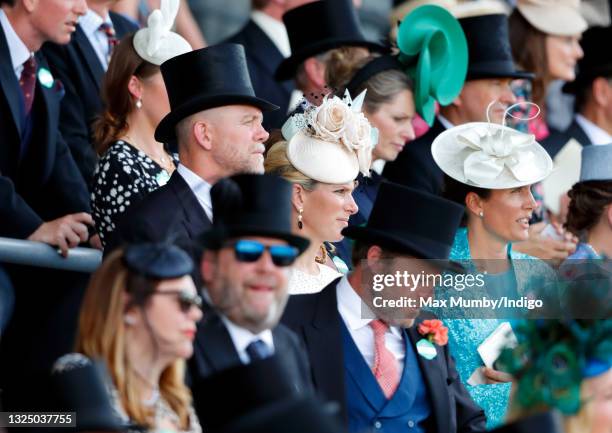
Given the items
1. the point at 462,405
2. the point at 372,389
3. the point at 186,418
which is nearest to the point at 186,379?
the point at 186,418

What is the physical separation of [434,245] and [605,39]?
4302mm

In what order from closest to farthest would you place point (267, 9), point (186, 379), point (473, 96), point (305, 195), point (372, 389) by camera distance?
point (186, 379) → point (372, 389) → point (305, 195) → point (473, 96) → point (267, 9)

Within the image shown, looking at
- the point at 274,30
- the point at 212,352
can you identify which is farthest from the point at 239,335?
the point at 274,30

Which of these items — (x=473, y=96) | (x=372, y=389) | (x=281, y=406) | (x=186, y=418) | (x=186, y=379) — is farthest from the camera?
(x=473, y=96)

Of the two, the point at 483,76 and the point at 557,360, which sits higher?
the point at 557,360

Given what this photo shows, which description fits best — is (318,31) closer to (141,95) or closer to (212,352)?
(141,95)

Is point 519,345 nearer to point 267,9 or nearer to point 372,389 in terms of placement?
point 372,389

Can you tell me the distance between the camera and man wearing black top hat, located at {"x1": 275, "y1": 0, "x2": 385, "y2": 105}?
8.61 m

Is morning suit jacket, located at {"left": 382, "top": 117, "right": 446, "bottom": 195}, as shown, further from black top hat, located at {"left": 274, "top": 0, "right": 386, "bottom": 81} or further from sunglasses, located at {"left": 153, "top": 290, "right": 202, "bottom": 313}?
sunglasses, located at {"left": 153, "top": 290, "right": 202, "bottom": 313}

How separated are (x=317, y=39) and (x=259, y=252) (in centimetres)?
342

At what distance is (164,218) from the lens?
6.35 m

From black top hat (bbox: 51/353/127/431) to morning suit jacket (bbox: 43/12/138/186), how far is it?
3300mm

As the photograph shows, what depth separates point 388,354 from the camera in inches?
246

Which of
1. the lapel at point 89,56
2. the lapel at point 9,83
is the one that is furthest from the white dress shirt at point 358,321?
the lapel at point 89,56
